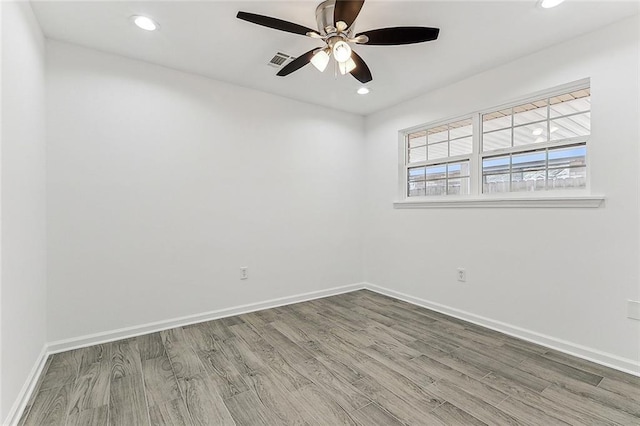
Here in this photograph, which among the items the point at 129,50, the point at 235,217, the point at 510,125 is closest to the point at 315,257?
the point at 235,217

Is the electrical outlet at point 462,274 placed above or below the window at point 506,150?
below

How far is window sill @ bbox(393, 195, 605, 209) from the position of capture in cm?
231

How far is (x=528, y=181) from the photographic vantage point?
9.02 feet

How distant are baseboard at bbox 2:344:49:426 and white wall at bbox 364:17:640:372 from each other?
11.4 ft

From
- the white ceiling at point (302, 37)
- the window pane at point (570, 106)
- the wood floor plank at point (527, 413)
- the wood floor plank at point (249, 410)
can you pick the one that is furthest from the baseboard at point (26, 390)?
the window pane at point (570, 106)

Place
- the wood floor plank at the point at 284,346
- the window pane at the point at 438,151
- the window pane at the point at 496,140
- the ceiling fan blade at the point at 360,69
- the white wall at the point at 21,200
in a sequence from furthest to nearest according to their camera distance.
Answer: the window pane at the point at 438,151 < the window pane at the point at 496,140 < the wood floor plank at the point at 284,346 < the ceiling fan blade at the point at 360,69 < the white wall at the point at 21,200

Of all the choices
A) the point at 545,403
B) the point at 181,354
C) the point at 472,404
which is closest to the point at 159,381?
the point at 181,354

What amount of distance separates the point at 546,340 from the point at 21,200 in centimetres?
400

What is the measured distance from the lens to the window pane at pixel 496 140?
2916 mm

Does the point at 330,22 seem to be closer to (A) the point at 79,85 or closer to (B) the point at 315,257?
(A) the point at 79,85

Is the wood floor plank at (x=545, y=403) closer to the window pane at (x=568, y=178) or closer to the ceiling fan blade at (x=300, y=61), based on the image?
the window pane at (x=568, y=178)

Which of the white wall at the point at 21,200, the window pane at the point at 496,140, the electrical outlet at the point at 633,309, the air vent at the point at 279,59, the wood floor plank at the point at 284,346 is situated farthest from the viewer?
the window pane at the point at 496,140

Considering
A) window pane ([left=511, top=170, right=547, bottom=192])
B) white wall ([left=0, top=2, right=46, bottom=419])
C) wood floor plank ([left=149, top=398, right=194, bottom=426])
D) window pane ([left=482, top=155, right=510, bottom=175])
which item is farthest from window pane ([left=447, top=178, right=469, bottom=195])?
white wall ([left=0, top=2, right=46, bottom=419])

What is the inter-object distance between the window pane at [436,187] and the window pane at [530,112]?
0.94 meters
